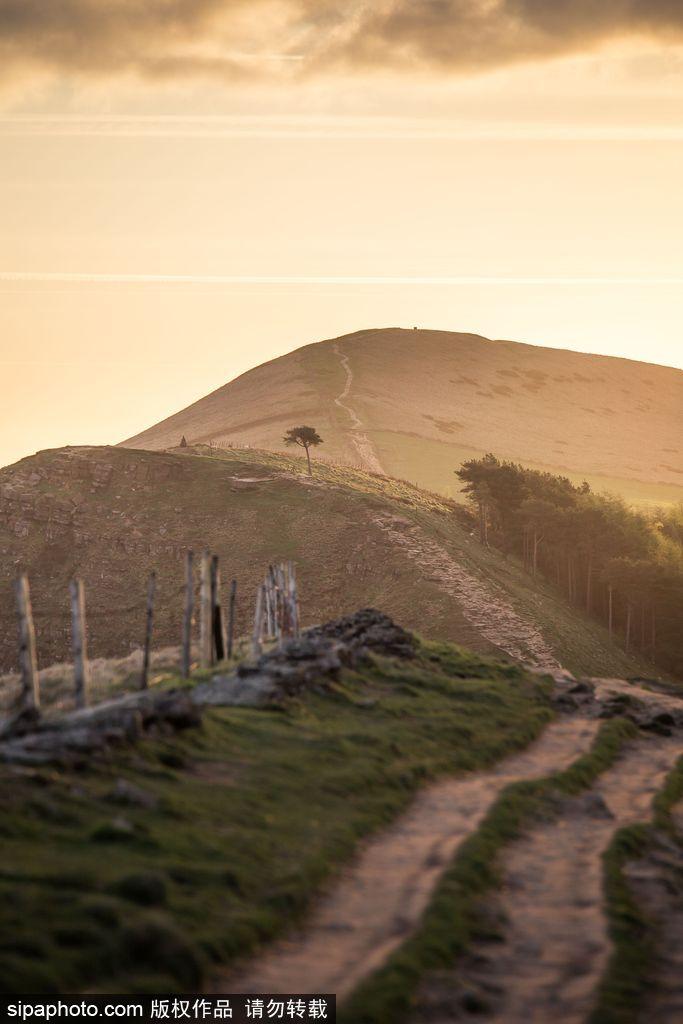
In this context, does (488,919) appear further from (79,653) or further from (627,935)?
(79,653)

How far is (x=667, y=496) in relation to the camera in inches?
7815

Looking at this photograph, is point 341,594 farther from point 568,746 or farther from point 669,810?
point 669,810

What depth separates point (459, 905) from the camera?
2019 cm

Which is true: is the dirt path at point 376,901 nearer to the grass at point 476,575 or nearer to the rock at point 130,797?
the rock at point 130,797

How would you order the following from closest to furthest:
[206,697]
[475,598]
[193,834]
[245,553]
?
[193,834] < [206,697] < [475,598] < [245,553]

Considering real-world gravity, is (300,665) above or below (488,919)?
above

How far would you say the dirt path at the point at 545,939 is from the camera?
651 inches

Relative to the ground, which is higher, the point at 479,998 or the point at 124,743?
the point at 124,743

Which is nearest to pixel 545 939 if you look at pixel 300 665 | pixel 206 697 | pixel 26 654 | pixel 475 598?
pixel 26 654

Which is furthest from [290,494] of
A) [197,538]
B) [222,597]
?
[222,597]

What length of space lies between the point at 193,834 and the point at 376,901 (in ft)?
11.9

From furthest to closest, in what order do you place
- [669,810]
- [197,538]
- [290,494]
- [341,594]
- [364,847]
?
[290,494] < [197,538] < [341,594] < [669,810] < [364,847]

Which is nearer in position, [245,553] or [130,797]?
[130,797]

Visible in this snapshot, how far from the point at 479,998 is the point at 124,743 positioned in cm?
1099
